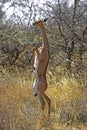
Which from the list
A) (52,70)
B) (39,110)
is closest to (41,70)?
(39,110)

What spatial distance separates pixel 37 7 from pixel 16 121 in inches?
234

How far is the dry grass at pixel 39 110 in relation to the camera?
557 cm

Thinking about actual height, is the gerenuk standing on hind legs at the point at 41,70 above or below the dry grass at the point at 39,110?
above

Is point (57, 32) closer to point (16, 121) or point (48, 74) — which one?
point (48, 74)

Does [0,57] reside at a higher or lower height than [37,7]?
lower

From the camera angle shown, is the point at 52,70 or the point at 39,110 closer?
the point at 39,110

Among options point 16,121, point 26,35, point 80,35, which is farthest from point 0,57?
point 16,121

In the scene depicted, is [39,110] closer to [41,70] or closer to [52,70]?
[41,70]

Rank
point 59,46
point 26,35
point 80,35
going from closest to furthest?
point 80,35 < point 59,46 < point 26,35

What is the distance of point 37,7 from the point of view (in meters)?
10.9

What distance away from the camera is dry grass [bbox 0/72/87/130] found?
5.57 meters

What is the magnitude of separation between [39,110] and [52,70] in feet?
13.8

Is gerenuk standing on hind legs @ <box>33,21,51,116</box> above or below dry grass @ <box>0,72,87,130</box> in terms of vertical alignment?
above

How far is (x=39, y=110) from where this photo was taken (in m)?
6.57
